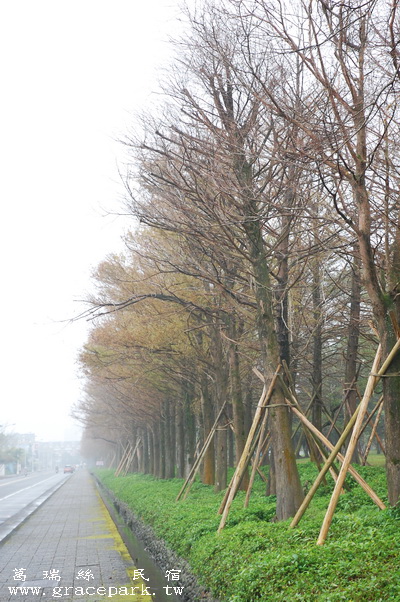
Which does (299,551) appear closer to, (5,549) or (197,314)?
(5,549)

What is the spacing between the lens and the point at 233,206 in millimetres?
10961

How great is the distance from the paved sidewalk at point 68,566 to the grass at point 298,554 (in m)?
0.97

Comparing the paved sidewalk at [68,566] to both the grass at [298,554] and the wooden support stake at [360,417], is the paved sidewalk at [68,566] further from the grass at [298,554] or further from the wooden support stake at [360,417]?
the wooden support stake at [360,417]

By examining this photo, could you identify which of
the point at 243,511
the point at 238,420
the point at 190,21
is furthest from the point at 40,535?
the point at 190,21

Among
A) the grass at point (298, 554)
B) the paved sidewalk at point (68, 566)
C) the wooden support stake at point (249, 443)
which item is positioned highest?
the wooden support stake at point (249, 443)

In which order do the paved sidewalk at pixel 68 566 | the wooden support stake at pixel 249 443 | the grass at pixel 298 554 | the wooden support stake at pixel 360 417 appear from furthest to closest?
1. the wooden support stake at pixel 249 443
2. the paved sidewalk at pixel 68 566
3. the wooden support stake at pixel 360 417
4. the grass at pixel 298 554

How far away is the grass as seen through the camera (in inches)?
229

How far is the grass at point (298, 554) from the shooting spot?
581cm

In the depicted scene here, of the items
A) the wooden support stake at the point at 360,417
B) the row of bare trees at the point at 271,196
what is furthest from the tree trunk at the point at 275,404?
the wooden support stake at the point at 360,417

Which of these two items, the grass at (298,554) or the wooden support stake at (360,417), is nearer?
the grass at (298,554)

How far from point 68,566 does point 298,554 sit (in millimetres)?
5850

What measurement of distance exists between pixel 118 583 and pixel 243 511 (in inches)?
98.7

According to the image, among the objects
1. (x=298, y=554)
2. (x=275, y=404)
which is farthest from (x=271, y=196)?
(x=298, y=554)

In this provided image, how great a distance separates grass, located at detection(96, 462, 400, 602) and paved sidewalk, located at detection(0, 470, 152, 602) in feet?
3.19
